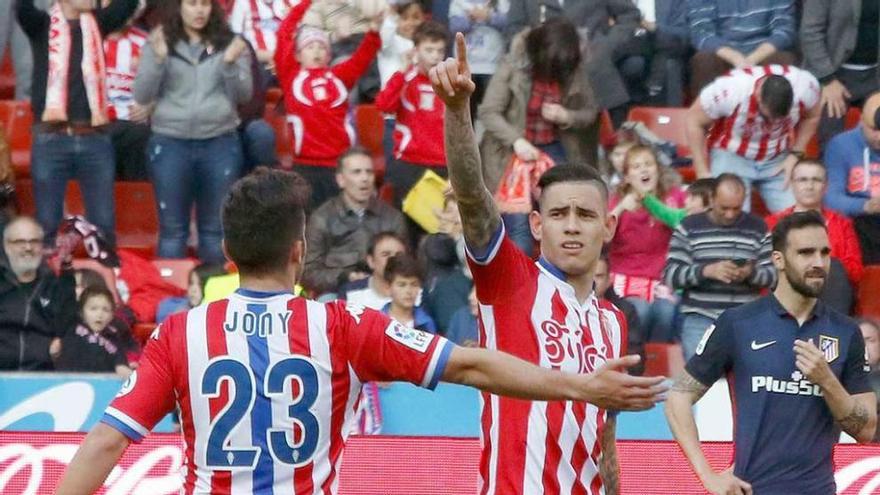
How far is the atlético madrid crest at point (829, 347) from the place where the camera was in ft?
22.2

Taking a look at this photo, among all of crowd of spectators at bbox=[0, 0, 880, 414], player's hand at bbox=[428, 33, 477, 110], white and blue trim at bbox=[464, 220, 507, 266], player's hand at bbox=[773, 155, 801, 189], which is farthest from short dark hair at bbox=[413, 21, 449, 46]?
player's hand at bbox=[428, 33, 477, 110]

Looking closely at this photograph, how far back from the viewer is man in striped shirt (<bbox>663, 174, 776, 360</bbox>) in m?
10.2

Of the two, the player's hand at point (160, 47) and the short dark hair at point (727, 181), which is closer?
the short dark hair at point (727, 181)

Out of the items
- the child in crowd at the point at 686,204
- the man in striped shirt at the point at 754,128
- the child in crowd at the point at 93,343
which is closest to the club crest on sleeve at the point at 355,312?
the child in crowd at the point at 93,343

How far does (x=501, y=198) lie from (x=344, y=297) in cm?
126

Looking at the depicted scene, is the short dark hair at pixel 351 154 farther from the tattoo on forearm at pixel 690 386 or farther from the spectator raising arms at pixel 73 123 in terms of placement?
the tattoo on forearm at pixel 690 386

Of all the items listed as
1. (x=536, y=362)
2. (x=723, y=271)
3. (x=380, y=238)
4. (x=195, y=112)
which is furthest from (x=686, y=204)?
(x=536, y=362)

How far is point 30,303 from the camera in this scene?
10.4m

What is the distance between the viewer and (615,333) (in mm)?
5867

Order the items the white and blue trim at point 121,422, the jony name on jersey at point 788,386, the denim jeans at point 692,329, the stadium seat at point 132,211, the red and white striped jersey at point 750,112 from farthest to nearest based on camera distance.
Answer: the stadium seat at point 132,211 < the red and white striped jersey at point 750,112 < the denim jeans at point 692,329 < the jony name on jersey at point 788,386 < the white and blue trim at point 121,422

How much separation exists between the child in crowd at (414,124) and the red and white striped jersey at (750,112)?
1.71 metres

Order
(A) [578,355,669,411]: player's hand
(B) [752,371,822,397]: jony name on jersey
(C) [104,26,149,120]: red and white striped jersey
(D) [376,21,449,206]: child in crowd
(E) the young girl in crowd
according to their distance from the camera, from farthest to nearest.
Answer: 1. (C) [104,26,149,120]: red and white striped jersey
2. (D) [376,21,449,206]: child in crowd
3. (E) the young girl in crowd
4. (B) [752,371,822,397]: jony name on jersey
5. (A) [578,355,669,411]: player's hand

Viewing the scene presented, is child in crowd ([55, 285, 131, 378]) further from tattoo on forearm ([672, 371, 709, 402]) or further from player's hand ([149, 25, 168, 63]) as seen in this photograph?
tattoo on forearm ([672, 371, 709, 402])

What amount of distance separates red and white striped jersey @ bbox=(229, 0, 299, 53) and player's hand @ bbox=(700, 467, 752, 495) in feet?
21.8
